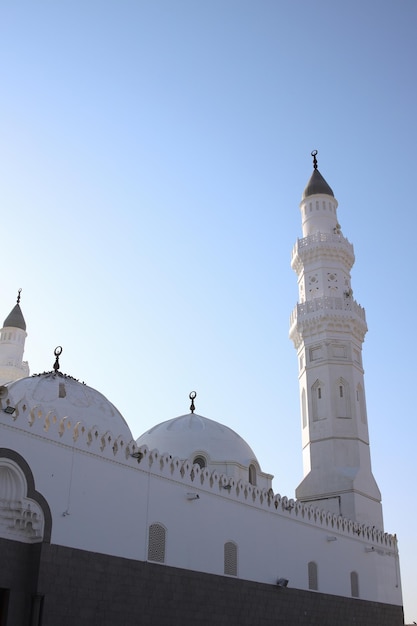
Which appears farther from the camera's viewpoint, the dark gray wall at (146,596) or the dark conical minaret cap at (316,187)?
the dark conical minaret cap at (316,187)

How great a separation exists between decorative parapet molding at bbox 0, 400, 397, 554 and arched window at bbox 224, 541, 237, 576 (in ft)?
3.46

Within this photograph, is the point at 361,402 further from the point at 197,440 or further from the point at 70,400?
the point at 70,400

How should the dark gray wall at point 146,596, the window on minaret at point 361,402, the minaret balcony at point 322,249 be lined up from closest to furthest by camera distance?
the dark gray wall at point 146,596
the window on minaret at point 361,402
the minaret balcony at point 322,249

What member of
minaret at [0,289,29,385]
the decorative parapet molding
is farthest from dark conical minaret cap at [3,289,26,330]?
the decorative parapet molding

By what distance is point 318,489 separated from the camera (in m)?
21.5

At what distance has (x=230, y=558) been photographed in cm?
1480

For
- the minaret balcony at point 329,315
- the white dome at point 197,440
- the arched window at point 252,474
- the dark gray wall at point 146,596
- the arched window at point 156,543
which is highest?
the minaret balcony at point 329,315

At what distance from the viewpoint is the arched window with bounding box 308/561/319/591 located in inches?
677

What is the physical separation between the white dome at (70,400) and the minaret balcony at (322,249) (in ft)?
37.4

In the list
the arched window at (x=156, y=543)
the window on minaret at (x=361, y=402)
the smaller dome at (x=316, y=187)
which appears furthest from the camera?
the smaller dome at (x=316, y=187)

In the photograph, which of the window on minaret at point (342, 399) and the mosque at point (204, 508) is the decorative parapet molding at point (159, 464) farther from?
the window on minaret at point (342, 399)

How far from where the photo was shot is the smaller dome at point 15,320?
30.5 m

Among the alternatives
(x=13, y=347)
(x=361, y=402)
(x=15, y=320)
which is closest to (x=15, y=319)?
(x=15, y=320)

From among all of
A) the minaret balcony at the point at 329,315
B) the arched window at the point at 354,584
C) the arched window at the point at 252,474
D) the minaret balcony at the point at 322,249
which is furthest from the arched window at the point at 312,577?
the minaret balcony at the point at 322,249
